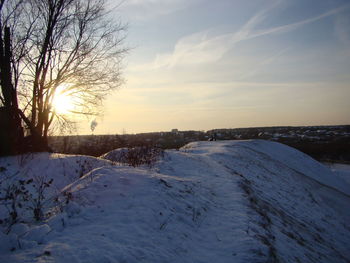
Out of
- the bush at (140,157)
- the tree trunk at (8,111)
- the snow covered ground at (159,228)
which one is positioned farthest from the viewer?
the tree trunk at (8,111)

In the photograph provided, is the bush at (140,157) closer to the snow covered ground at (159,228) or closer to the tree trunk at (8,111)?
the snow covered ground at (159,228)

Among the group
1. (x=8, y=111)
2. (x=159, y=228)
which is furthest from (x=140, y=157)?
(x=8, y=111)

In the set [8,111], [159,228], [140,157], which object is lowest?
[159,228]

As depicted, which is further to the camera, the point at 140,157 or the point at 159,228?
the point at 140,157

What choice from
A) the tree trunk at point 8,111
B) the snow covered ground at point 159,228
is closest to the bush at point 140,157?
the snow covered ground at point 159,228

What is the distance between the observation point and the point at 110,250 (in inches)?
121

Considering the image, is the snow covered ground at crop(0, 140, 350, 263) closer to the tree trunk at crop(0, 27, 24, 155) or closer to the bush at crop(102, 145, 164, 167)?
the bush at crop(102, 145, 164, 167)

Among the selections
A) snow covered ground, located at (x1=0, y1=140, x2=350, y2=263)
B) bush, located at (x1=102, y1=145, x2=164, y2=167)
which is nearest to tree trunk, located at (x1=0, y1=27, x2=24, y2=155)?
snow covered ground, located at (x1=0, y1=140, x2=350, y2=263)

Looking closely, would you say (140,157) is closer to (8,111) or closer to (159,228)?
(159,228)

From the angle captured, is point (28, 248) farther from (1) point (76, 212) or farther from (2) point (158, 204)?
(2) point (158, 204)

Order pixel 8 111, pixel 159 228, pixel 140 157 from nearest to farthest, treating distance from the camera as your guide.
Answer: pixel 159 228
pixel 140 157
pixel 8 111

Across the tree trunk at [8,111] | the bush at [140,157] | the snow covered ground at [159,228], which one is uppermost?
the tree trunk at [8,111]

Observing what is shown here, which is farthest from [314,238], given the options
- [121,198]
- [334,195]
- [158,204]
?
[334,195]

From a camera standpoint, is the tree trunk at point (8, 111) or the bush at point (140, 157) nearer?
the bush at point (140, 157)
